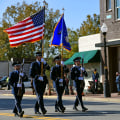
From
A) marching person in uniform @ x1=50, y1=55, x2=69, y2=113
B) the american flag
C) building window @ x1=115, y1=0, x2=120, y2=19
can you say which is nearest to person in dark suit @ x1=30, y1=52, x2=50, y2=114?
marching person in uniform @ x1=50, y1=55, x2=69, y2=113

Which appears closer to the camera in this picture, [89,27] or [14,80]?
[14,80]

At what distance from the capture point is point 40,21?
1395cm

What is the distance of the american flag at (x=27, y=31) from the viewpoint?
13336 millimetres

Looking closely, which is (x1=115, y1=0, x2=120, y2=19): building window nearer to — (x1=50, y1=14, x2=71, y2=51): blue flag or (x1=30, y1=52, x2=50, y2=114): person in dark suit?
(x1=50, y1=14, x2=71, y2=51): blue flag

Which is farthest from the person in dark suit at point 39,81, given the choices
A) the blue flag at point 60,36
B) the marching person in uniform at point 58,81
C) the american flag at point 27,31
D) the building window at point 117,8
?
the building window at point 117,8

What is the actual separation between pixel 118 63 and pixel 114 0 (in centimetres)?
480

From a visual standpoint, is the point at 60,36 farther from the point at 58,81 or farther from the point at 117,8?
the point at 117,8

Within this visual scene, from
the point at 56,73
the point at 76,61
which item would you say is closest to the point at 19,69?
the point at 56,73

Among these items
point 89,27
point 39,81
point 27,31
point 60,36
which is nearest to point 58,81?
point 39,81

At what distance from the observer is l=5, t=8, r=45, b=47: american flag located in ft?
43.8

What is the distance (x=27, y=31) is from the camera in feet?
44.1

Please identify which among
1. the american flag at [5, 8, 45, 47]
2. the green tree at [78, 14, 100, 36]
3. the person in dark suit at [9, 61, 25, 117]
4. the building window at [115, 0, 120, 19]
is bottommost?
the person in dark suit at [9, 61, 25, 117]

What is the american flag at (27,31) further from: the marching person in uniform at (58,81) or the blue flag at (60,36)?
the blue flag at (60,36)

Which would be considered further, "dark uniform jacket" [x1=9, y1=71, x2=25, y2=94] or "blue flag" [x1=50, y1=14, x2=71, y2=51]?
"blue flag" [x1=50, y1=14, x2=71, y2=51]
